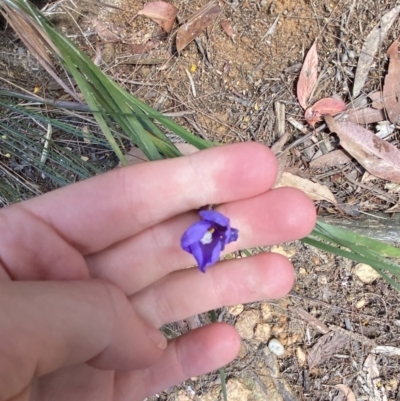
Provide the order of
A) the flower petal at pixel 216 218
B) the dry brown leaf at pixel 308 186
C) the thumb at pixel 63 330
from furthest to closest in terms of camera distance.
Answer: the dry brown leaf at pixel 308 186 < the flower petal at pixel 216 218 < the thumb at pixel 63 330

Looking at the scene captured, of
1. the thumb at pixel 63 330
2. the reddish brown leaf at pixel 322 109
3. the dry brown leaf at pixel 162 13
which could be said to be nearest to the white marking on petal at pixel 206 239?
the thumb at pixel 63 330

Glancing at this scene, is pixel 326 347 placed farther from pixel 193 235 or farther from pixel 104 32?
pixel 104 32

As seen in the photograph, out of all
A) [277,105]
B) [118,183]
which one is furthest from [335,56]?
[118,183]

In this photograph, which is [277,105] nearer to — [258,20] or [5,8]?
[258,20]

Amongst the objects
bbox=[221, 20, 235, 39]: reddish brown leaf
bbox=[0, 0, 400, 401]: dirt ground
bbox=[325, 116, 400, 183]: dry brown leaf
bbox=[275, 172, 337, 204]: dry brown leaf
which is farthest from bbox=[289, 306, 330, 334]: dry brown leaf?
bbox=[221, 20, 235, 39]: reddish brown leaf

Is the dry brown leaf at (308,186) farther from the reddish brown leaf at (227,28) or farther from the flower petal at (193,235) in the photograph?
the flower petal at (193,235)

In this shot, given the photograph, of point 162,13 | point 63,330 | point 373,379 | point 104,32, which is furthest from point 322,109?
point 63,330
